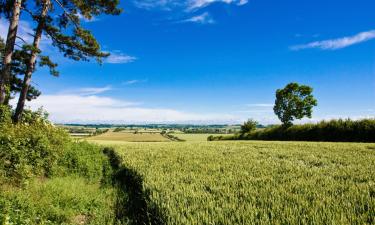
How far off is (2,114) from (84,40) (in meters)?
7.26

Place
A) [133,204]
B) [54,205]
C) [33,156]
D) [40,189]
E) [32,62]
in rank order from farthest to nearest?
[32,62], [33,156], [40,189], [133,204], [54,205]

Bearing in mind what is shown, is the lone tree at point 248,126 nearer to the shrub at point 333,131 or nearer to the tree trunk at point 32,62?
the shrub at point 333,131

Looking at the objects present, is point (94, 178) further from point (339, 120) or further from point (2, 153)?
point (339, 120)

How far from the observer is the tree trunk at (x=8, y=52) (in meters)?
12.8

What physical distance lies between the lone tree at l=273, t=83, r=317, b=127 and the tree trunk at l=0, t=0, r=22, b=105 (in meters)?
46.5

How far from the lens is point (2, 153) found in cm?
750

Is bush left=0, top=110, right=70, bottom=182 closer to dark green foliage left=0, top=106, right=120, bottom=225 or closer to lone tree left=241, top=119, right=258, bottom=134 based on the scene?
dark green foliage left=0, top=106, right=120, bottom=225

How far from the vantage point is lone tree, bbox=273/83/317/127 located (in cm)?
5047

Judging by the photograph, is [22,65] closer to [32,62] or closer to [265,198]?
[32,62]

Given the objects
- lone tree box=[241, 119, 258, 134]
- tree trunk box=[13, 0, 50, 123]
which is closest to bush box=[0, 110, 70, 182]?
tree trunk box=[13, 0, 50, 123]

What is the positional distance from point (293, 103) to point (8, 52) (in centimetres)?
4730

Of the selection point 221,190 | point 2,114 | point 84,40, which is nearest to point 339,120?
point 84,40

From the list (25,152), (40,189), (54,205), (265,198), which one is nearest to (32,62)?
(25,152)

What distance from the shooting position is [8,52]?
43.4ft
